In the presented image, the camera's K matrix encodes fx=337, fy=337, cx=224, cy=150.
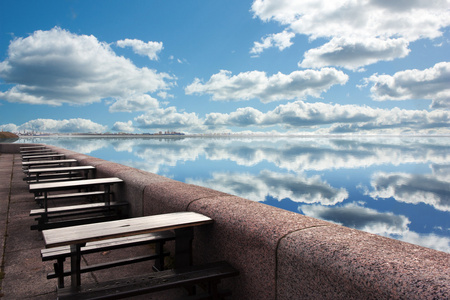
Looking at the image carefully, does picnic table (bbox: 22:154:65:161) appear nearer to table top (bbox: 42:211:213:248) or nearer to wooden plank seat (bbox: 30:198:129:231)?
wooden plank seat (bbox: 30:198:129:231)

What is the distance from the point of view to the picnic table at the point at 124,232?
9.79 ft

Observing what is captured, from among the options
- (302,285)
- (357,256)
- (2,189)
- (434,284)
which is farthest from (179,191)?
(2,189)

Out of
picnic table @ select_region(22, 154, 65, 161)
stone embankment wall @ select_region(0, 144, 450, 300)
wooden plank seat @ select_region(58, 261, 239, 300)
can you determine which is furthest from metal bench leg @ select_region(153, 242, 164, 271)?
picnic table @ select_region(22, 154, 65, 161)

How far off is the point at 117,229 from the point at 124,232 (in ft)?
0.47

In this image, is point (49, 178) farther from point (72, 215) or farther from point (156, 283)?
point (156, 283)

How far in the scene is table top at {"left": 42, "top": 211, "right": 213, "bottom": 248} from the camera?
2.95 m

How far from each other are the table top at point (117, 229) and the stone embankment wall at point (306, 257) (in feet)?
0.89

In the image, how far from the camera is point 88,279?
4.08 meters

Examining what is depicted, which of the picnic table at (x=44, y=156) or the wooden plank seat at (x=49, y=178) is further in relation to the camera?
the picnic table at (x=44, y=156)

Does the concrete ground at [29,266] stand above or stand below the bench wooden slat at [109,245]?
below

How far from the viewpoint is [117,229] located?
3.24m

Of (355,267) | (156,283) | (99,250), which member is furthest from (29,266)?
(355,267)

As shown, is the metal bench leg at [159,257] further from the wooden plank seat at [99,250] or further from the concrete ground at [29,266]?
the concrete ground at [29,266]

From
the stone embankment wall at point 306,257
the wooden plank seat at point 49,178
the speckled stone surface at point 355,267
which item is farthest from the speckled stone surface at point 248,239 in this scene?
the wooden plank seat at point 49,178
